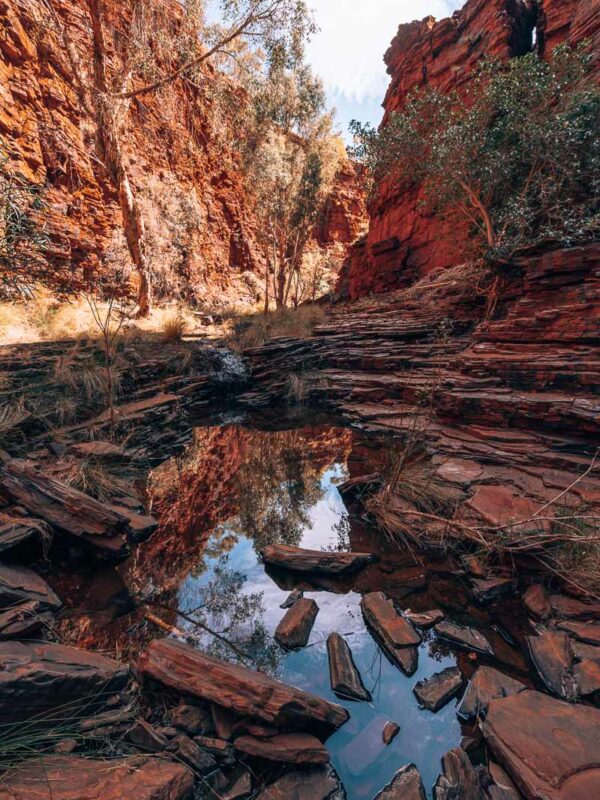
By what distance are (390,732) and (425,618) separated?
2.63ft

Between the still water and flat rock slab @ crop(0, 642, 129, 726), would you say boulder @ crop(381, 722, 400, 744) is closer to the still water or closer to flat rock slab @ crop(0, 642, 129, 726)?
the still water

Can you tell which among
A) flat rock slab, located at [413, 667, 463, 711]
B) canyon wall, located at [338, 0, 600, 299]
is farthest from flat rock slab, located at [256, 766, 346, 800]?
canyon wall, located at [338, 0, 600, 299]

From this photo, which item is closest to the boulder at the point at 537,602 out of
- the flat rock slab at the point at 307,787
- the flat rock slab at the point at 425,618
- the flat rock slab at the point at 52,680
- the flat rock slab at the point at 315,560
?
the flat rock slab at the point at 425,618

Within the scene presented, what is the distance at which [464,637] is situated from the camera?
233cm

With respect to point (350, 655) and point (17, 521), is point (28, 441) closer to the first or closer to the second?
point (17, 521)

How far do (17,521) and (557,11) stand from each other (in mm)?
17444

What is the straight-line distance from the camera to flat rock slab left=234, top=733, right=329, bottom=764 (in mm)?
1622

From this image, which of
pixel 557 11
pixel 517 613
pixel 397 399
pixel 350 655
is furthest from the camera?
pixel 557 11

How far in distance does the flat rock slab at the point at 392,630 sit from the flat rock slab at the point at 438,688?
0.12 m

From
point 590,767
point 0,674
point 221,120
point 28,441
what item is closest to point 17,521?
point 0,674

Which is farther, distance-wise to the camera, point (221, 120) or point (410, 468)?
point (221, 120)

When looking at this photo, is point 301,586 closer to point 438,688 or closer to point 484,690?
point 438,688

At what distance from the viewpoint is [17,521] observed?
281 centimetres

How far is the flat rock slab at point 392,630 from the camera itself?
87.5 inches
